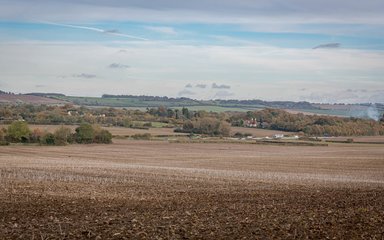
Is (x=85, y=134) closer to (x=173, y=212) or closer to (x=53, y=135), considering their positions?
(x=53, y=135)

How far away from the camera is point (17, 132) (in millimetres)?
103062

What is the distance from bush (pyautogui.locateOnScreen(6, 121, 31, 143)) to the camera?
4048 inches

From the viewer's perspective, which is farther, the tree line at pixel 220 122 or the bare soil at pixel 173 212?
the tree line at pixel 220 122

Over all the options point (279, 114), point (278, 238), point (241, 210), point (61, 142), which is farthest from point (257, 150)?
point (278, 238)

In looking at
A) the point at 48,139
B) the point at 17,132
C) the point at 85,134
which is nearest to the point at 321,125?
the point at 85,134

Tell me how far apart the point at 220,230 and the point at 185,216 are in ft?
9.94

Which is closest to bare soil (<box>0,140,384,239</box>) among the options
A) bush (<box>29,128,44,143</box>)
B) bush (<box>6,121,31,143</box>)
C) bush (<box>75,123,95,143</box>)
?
bush (<box>75,123,95,143</box>)

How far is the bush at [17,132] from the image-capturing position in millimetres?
102812

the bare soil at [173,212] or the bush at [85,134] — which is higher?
the bare soil at [173,212]

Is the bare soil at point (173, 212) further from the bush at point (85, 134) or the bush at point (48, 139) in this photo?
the bush at point (85, 134)

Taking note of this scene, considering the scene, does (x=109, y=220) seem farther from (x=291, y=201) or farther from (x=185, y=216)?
(x=291, y=201)

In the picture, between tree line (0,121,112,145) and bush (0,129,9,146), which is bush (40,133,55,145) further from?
bush (0,129,9,146)

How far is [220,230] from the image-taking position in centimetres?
1625

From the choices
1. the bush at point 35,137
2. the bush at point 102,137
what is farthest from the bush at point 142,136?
the bush at point 35,137
